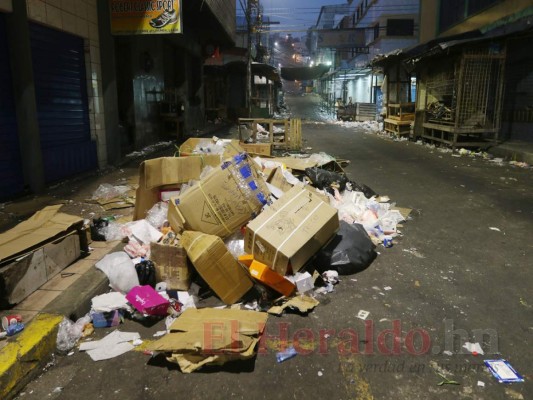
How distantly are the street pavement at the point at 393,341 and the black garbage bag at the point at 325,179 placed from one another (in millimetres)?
1389

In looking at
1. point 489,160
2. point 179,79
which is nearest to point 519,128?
point 489,160

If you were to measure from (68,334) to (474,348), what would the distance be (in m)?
2.76

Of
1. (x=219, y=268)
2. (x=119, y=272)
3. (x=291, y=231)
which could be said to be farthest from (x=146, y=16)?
(x=219, y=268)

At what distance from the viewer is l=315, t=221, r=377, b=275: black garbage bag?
3.89m

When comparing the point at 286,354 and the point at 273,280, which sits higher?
the point at 273,280

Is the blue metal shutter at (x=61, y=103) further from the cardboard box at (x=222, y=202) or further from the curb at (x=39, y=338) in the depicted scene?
the curb at (x=39, y=338)

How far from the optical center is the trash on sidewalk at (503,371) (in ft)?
7.88

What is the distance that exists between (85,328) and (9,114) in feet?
13.2

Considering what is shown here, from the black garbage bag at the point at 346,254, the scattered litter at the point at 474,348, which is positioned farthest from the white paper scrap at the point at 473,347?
the black garbage bag at the point at 346,254

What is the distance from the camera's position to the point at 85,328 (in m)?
2.96

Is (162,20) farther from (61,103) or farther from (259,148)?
(259,148)

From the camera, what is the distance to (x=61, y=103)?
693 cm

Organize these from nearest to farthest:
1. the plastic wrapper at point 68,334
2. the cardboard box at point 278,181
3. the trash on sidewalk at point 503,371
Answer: the trash on sidewalk at point 503,371
the plastic wrapper at point 68,334
the cardboard box at point 278,181

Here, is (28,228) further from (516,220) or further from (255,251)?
(516,220)
